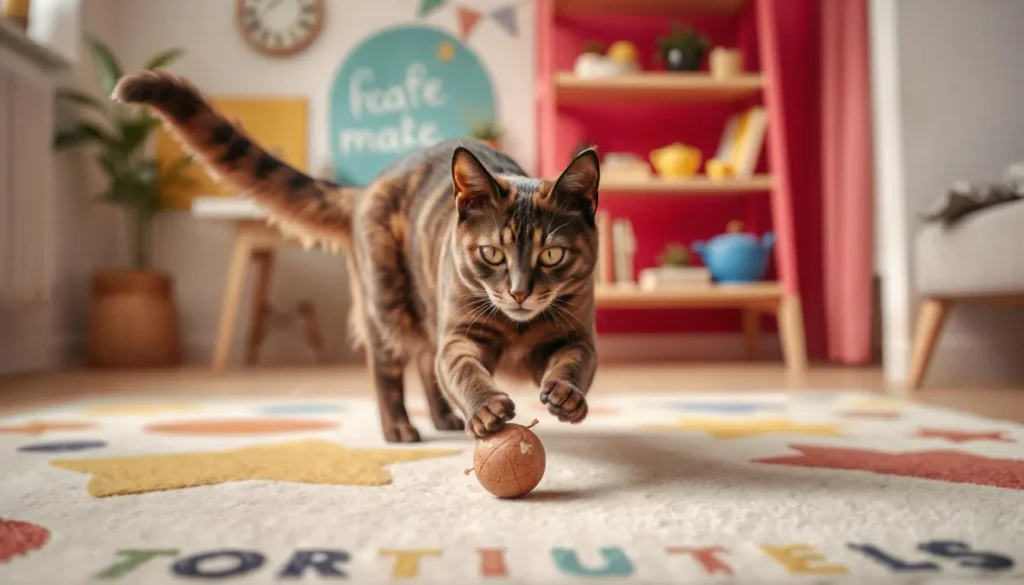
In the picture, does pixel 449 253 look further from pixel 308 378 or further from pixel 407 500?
pixel 308 378

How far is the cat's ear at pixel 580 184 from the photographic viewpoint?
1.13 meters

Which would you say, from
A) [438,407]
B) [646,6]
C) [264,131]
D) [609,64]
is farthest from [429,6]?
[438,407]

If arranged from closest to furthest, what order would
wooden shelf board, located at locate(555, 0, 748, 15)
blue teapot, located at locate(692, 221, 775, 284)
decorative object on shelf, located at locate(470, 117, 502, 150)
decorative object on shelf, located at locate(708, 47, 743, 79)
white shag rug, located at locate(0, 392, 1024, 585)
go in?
white shag rug, located at locate(0, 392, 1024, 585) < blue teapot, located at locate(692, 221, 775, 284) < decorative object on shelf, located at locate(708, 47, 743, 79) < wooden shelf board, located at locate(555, 0, 748, 15) < decorative object on shelf, located at locate(470, 117, 502, 150)

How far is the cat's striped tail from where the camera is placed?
1337mm

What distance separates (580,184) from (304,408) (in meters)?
1.21

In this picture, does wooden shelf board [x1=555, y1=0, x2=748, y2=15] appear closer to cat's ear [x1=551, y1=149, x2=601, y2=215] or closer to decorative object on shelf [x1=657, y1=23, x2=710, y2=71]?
decorative object on shelf [x1=657, y1=23, x2=710, y2=71]

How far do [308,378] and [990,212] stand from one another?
94.9 inches

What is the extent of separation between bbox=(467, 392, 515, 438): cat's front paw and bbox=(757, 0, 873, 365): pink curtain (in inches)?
105

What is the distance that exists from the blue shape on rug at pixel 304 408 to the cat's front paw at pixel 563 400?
1094mm

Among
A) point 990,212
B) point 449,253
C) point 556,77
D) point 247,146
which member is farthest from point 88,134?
point 990,212

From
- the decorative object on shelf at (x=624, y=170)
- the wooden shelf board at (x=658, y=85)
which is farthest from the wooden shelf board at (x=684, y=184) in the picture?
the wooden shelf board at (x=658, y=85)

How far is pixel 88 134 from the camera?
3.52 m

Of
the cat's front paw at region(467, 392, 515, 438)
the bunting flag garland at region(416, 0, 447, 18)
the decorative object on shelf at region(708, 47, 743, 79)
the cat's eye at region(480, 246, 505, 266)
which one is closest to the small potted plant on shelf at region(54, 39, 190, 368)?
the bunting flag garland at region(416, 0, 447, 18)

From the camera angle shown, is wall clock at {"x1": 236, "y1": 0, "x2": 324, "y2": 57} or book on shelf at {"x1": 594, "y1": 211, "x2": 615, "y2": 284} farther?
wall clock at {"x1": 236, "y1": 0, "x2": 324, "y2": 57}
